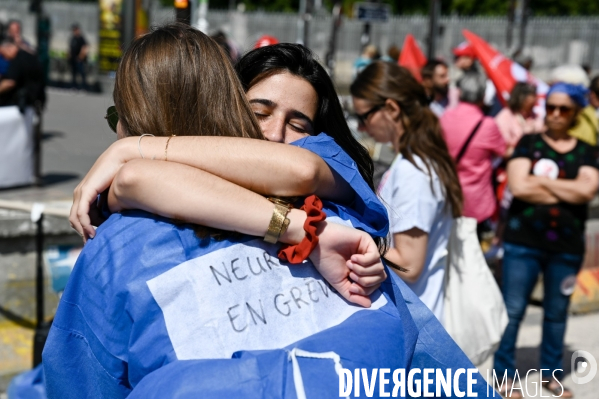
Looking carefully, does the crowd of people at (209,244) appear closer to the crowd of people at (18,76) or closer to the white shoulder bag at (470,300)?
the white shoulder bag at (470,300)

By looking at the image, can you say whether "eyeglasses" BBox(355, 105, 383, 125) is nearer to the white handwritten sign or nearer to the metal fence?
the white handwritten sign

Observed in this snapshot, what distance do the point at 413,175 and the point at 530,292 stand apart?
6.57 ft

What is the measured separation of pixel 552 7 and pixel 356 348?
47.8 metres

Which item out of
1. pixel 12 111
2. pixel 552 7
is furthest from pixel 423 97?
pixel 552 7

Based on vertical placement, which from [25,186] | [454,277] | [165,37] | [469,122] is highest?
[165,37]

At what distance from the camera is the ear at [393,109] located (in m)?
3.50

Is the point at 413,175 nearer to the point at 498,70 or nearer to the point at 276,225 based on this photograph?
the point at 276,225

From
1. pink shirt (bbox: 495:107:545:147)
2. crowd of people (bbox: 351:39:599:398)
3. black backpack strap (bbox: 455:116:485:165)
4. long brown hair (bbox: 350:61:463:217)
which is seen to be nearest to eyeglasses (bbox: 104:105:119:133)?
crowd of people (bbox: 351:39:599:398)

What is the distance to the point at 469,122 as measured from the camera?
19.1ft

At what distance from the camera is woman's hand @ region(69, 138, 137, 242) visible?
1.64 meters

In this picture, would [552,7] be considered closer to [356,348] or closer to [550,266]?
[550,266]

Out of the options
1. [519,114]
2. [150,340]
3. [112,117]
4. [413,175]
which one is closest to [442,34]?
[519,114]

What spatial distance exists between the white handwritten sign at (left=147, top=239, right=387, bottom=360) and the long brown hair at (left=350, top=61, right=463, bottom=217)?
6.43 ft

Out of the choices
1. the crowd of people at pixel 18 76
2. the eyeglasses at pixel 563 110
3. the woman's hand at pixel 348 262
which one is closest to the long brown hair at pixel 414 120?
the eyeglasses at pixel 563 110
